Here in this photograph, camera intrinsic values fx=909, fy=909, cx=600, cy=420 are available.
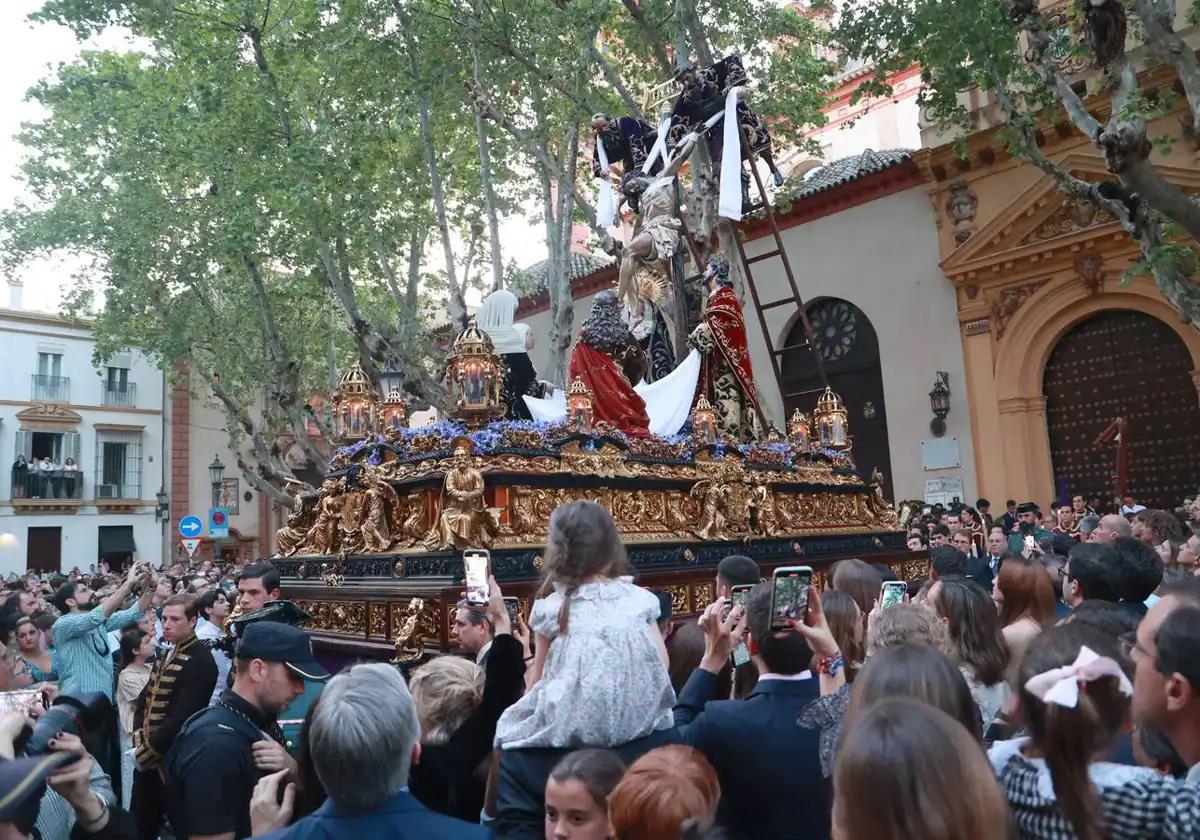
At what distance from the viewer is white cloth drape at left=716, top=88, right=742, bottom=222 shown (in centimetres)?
1092

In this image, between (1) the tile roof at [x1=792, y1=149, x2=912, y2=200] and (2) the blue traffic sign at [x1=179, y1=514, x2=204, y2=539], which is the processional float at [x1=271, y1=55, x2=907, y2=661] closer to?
(1) the tile roof at [x1=792, y1=149, x2=912, y2=200]

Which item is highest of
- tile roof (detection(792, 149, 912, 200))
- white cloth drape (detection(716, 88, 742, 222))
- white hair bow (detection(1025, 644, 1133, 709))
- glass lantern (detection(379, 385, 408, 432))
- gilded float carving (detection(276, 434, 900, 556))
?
tile roof (detection(792, 149, 912, 200))

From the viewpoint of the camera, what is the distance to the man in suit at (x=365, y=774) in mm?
2311

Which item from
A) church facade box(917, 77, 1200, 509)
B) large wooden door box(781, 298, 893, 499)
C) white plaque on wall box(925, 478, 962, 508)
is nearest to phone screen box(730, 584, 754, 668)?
church facade box(917, 77, 1200, 509)

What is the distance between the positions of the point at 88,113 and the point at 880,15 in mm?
14765

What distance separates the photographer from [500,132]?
1655cm

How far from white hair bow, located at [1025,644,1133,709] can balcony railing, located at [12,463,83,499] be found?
113 feet

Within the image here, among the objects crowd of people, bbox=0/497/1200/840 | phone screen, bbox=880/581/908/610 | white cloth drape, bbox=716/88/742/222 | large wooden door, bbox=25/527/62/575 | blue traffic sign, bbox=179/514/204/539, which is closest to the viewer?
crowd of people, bbox=0/497/1200/840

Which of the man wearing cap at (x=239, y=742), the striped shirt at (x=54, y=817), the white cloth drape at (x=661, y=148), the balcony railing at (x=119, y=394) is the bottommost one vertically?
the striped shirt at (x=54, y=817)

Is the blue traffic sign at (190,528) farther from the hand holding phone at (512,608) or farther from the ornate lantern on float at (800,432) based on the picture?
the hand holding phone at (512,608)

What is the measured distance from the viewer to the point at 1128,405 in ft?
53.3

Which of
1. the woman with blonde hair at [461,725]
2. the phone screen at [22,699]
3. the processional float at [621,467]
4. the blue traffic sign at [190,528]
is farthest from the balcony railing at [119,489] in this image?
the woman with blonde hair at [461,725]

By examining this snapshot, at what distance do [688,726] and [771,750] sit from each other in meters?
0.35

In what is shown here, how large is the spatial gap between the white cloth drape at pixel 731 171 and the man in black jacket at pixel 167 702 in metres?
7.91
